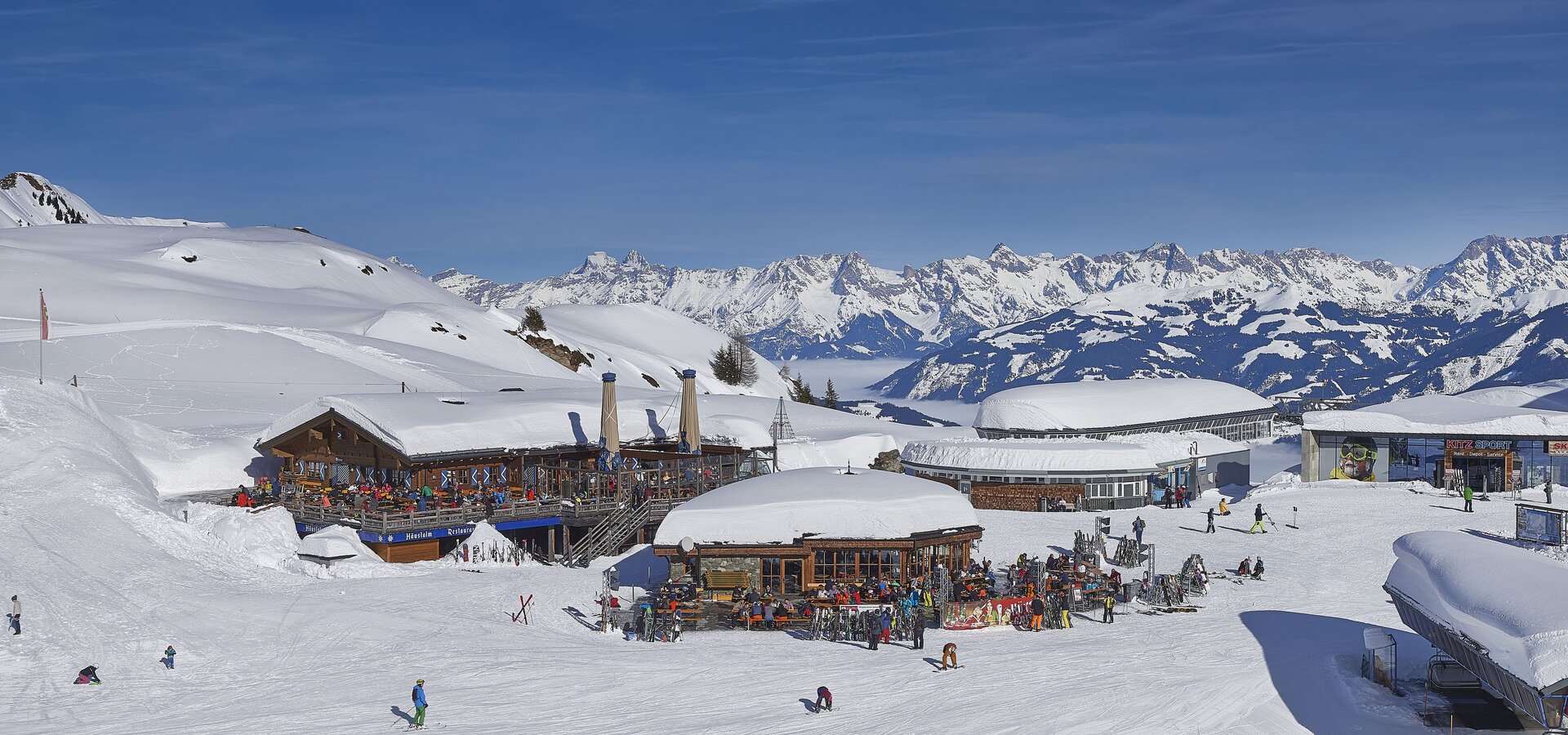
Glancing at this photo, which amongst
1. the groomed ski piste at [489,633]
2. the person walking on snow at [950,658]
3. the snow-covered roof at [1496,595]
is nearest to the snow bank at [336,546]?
the groomed ski piste at [489,633]

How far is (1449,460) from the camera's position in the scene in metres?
61.2

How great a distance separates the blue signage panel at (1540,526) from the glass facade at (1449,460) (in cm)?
1387

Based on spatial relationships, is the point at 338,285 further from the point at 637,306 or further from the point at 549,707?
the point at 549,707

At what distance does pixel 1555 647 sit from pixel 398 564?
103 feet

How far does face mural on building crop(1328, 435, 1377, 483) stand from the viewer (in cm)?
6400

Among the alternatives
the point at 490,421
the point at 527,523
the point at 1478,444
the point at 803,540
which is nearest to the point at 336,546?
the point at 527,523

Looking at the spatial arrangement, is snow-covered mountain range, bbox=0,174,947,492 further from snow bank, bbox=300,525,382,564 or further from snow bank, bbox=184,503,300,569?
snow bank, bbox=300,525,382,564

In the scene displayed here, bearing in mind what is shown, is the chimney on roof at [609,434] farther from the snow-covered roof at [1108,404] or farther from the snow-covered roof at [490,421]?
the snow-covered roof at [1108,404]

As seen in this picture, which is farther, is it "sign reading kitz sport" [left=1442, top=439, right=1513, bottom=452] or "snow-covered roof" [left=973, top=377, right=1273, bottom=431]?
"snow-covered roof" [left=973, top=377, right=1273, bottom=431]

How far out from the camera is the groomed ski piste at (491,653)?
25.7 meters

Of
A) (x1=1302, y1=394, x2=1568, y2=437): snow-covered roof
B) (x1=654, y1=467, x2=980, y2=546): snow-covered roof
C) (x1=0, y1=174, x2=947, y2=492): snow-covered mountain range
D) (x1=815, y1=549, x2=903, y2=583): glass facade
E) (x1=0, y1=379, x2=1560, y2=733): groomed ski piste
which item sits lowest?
(x1=0, y1=379, x2=1560, y2=733): groomed ski piste

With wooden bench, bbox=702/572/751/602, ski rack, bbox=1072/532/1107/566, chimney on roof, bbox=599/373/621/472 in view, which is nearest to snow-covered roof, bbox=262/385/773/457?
chimney on roof, bbox=599/373/621/472

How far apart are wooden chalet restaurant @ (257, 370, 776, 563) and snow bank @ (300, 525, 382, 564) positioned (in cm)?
118

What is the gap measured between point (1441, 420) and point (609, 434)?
40968mm
